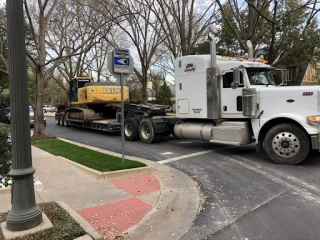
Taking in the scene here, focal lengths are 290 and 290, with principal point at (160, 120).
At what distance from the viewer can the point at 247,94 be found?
335 inches

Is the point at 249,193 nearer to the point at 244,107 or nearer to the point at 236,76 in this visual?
the point at 244,107

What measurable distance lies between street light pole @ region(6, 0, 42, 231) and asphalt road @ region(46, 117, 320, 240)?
7.05 feet

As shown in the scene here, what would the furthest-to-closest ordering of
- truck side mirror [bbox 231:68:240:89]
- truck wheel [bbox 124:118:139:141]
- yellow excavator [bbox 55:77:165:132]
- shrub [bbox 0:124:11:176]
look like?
1. yellow excavator [bbox 55:77:165:132]
2. truck wheel [bbox 124:118:139:141]
3. truck side mirror [bbox 231:68:240:89]
4. shrub [bbox 0:124:11:176]

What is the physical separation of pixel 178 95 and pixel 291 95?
4.04 metres

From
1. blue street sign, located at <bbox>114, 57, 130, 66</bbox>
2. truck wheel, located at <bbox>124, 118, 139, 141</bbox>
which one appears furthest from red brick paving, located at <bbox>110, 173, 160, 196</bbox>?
truck wheel, located at <bbox>124, 118, 139, 141</bbox>

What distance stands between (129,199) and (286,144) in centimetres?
464

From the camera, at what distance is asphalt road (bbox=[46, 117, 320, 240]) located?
4.05 meters

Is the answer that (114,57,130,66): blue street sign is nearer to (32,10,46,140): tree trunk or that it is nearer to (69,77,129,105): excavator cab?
(32,10,46,140): tree trunk

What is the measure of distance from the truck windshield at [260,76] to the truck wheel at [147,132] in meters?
4.56

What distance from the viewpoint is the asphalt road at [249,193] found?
Result: 405 centimetres

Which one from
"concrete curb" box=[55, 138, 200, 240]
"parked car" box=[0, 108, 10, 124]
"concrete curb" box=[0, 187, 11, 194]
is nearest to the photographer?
"concrete curb" box=[55, 138, 200, 240]

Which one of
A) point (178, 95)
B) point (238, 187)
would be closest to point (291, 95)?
point (238, 187)

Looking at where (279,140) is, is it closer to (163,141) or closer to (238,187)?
(238,187)

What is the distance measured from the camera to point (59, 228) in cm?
365
